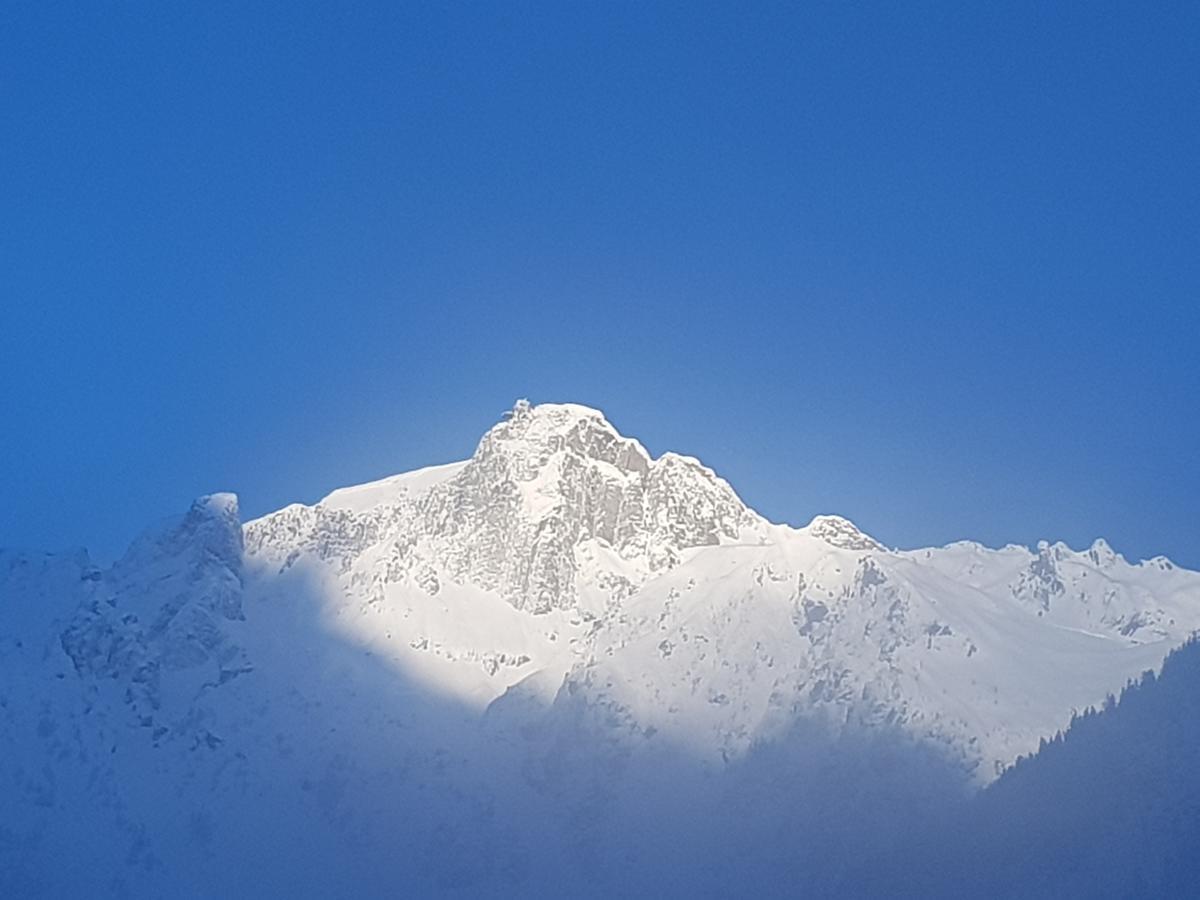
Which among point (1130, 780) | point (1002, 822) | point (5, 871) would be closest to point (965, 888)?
point (1002, 822)

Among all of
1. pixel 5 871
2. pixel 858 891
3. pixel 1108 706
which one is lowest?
pixel 5 871

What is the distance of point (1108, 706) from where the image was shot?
17862 cm

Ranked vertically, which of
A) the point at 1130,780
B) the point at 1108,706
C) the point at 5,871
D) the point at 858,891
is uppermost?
the point at 1108,706

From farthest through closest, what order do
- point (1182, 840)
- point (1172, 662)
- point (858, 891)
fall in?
point (858, 891), point (1172, 662), point (1182, 840)

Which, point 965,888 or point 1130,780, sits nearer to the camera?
point 1130,780

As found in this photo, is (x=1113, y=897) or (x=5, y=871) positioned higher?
(x=1113, y=897)

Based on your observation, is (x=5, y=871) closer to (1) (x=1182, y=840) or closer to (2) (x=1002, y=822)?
(2) (x=1002, y=822)

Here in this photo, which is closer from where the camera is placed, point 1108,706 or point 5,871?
point 1108,706

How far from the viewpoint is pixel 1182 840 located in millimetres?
146125

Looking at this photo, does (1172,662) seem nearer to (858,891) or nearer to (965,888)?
(965,888)

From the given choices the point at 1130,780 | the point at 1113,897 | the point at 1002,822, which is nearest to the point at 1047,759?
the point at 1002,822

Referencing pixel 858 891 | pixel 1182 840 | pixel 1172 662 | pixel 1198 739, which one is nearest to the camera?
pixel 1182 840

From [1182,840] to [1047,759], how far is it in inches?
1478

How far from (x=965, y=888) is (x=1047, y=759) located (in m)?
19.6
